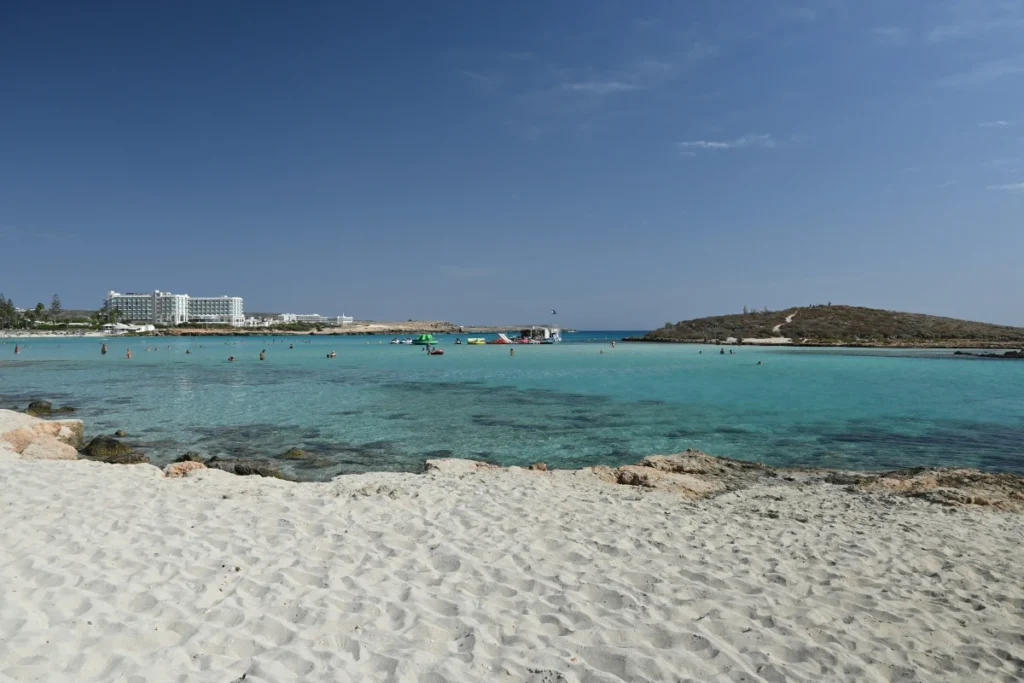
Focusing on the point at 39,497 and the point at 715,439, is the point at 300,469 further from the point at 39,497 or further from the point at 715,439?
the point at 715,439

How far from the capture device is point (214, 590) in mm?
5371

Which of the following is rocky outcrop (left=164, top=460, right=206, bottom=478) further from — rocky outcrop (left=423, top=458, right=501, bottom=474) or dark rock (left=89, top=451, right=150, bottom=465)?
rocky outcrop (left=423, top=458, right=501, bottom=474)

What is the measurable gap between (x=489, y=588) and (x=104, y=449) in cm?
1283

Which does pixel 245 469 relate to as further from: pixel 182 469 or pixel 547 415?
pixel 547 415

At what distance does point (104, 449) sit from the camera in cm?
1382

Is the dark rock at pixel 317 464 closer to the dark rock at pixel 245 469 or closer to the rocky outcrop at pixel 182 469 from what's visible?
the dark rock at pixel 245 469

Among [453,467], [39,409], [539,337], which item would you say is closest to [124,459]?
[453,467]

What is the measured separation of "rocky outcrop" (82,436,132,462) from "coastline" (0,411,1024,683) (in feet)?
15.3

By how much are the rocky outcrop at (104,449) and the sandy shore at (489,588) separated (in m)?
5.08

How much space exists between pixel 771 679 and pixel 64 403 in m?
28.9

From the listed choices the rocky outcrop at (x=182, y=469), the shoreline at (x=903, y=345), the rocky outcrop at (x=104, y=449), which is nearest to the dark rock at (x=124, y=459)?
the rocky outcrop at (x=104, y=449)

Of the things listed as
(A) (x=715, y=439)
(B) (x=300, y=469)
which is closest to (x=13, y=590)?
(B) (x=300, y=469)

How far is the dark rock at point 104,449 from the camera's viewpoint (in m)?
13.6

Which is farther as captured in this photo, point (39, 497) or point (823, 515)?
point (823, 515)
